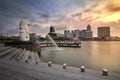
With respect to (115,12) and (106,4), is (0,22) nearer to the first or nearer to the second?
(106,4)

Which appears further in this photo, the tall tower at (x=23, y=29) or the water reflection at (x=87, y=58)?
the tall tower at (x=23, y=29)

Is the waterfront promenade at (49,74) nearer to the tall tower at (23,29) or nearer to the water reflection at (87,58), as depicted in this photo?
the water reflection at (87,58)

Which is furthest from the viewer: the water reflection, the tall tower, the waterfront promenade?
the tall tower

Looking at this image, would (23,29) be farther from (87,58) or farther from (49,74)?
(49,74)

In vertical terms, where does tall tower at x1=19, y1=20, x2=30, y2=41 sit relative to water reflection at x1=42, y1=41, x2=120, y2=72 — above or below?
above

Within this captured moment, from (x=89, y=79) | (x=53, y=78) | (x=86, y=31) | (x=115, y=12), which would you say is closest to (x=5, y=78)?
(x=53, y=78)

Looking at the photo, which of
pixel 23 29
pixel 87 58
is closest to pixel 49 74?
pixel 87 58

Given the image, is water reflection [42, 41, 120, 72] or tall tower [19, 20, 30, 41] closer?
water reflection [42, 41, 120, 72]

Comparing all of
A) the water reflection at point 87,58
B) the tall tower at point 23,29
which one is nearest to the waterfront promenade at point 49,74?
the water reflection at point 87,58

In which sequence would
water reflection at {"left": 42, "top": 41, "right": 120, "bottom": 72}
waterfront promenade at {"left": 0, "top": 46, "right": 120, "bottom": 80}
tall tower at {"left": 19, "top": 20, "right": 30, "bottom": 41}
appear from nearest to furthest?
waterfront promenade at {"left": 0, "top": 46, "right": 120, "bottom": 80} → water reflection at {"left": 42, "top": 41, "right": 120, "bottom": 72} → tall tower at {"left": 19, "top": 20, "right": 30, "bottom": 41}

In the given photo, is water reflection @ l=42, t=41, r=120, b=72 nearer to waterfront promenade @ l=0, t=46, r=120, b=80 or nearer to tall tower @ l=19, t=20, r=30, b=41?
tall tower @ l=19, t=20, r=30, b=41

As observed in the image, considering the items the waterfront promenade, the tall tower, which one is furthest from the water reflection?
the waterfront promenade

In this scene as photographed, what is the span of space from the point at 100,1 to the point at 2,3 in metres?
8.83

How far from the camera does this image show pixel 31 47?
19406mm
